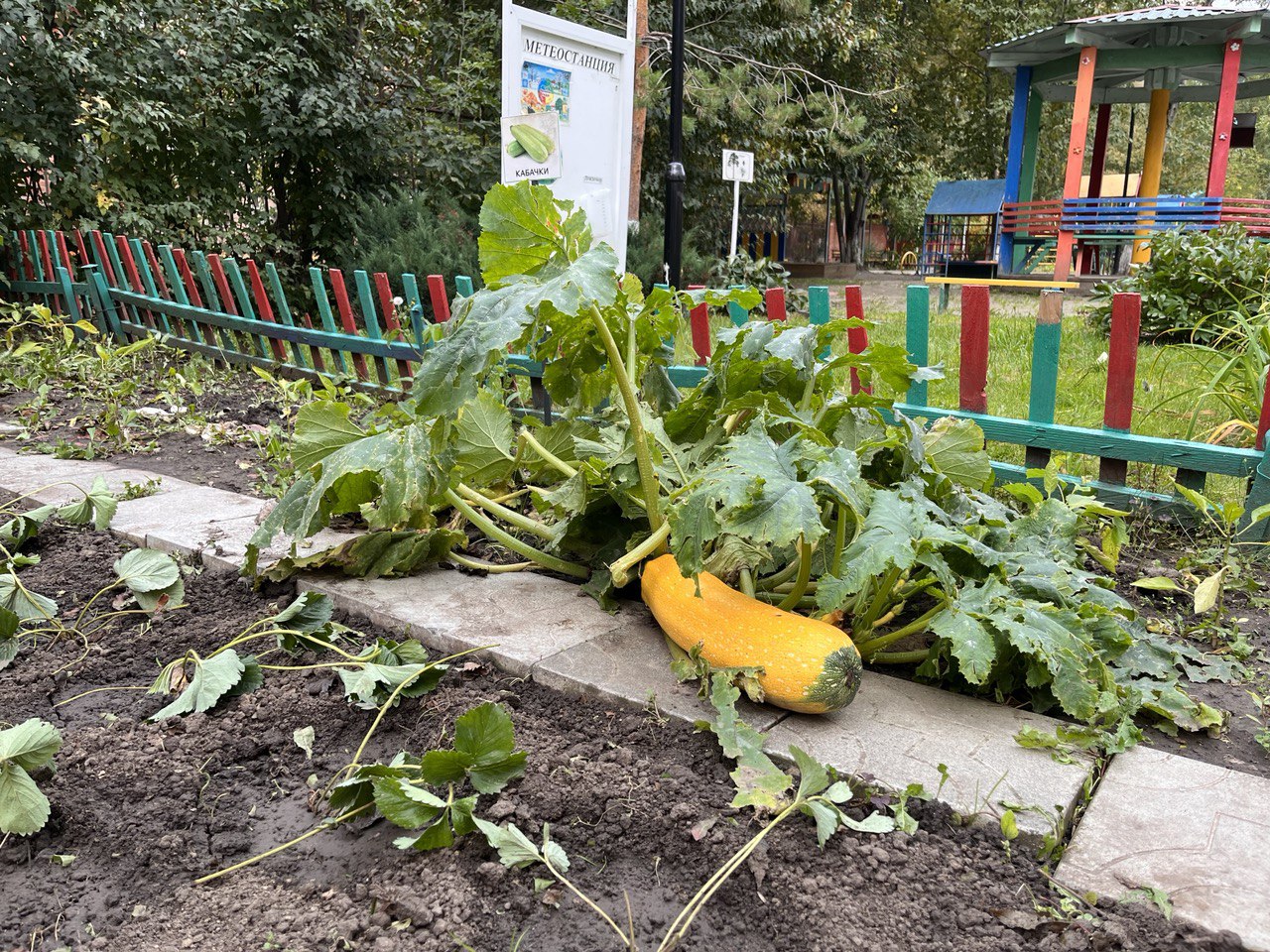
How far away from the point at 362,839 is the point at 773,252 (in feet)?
84.0

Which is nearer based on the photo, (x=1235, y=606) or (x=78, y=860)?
(x=78, y=860)

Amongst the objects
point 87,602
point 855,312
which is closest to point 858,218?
point 855,312

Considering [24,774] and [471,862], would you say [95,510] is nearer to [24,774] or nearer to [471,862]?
[24,774]

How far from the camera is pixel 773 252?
25828 millimetres

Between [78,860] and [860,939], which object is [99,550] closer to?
[78,860]

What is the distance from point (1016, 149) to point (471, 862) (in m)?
15.4

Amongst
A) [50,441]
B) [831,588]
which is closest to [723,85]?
[50,441]

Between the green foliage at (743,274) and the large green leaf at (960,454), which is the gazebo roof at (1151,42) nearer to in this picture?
the green foliage at (743,274)

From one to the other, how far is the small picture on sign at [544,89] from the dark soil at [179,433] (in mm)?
2448

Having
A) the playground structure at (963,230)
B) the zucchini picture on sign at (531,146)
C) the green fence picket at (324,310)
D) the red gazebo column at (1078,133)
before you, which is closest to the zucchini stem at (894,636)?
the zucchini picture on sign at (531,146)

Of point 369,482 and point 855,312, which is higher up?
point 855,312

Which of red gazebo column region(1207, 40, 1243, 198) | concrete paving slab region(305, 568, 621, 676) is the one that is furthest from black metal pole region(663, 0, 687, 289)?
red gazebo column region(1207, 40, 1243, 198)

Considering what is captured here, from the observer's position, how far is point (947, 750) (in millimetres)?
1830

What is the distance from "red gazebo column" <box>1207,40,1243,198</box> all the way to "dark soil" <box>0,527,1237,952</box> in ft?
43.3
